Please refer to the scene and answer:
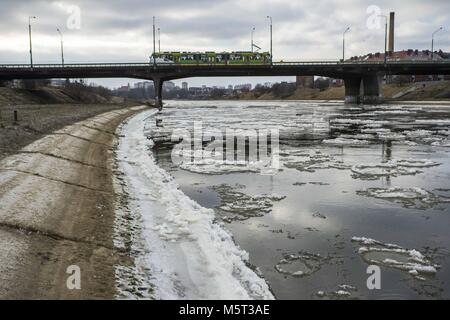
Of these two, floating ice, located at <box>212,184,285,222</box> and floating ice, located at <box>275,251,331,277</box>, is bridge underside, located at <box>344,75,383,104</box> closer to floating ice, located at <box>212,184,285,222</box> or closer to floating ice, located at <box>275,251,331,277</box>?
floating ice, located at <box>212,184,285,222</box>

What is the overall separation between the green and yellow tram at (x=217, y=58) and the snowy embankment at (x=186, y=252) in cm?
7606

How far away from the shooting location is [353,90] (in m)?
105

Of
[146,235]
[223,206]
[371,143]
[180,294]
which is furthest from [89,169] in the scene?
[371,143]

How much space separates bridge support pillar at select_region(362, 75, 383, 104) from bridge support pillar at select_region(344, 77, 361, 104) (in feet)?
9.95

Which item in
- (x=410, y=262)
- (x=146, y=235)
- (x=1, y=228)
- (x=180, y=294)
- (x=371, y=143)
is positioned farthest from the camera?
(x=371, y=143)

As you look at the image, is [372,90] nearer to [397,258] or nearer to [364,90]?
[364,90]

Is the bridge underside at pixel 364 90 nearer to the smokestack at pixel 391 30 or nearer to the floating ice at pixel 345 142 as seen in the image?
the smokestack at pixel 391 30

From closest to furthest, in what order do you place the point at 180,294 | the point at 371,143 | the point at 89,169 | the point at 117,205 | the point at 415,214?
the point at 180,294, the point at 415,214, the point at 117,205, the point at 89,169, the point at 371,143

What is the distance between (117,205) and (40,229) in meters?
2.95

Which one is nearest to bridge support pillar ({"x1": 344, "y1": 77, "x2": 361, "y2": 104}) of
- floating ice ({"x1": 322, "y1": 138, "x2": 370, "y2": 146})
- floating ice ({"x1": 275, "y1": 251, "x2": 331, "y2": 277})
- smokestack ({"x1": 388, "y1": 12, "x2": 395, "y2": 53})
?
smokestack ({"x1": 388, "y1": 12, "x2": 395, "y2": 53})

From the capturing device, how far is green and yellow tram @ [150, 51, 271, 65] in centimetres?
8719

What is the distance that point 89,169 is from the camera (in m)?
15.9
